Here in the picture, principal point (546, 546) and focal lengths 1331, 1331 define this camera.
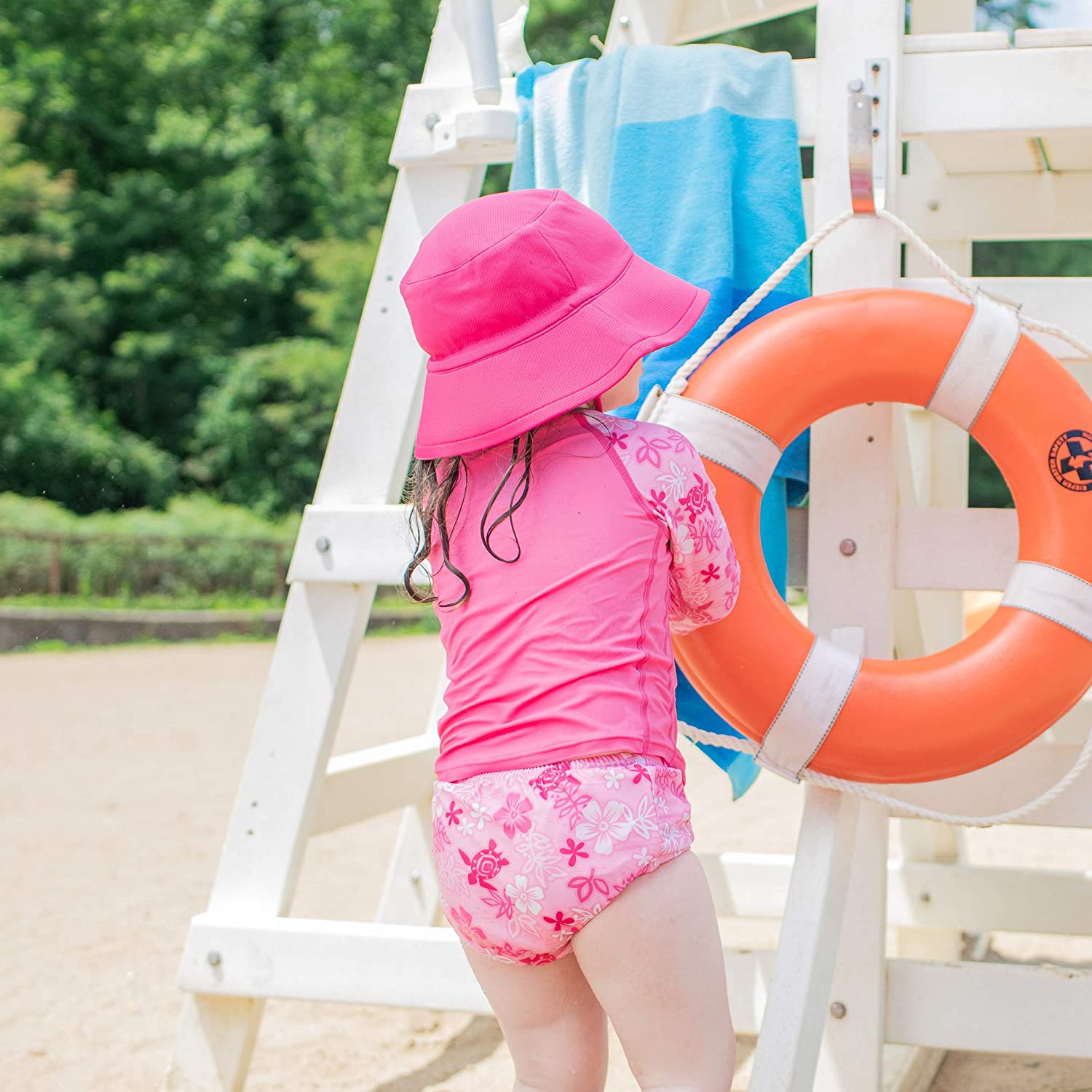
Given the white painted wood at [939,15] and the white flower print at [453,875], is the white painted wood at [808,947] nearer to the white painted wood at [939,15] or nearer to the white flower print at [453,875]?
the white flower print at [453,875]

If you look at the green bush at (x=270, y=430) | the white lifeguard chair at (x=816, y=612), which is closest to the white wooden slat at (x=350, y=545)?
the white lifeguard chair at (x=816, y=612)

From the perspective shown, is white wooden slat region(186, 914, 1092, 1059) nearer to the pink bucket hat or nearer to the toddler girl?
the toddler girl

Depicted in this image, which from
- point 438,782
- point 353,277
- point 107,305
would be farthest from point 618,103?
point 107,305

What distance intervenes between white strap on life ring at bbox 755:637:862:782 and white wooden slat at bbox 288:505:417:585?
555mm

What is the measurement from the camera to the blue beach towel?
5.23 ft

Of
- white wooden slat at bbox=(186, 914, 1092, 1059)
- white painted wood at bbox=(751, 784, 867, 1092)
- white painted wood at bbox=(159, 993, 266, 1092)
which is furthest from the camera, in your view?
white painted wood at bbox=(159, 993, 266, 1092)

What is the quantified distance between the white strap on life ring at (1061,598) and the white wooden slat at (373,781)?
Answer: 1.09 m

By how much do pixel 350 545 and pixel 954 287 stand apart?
0.82m

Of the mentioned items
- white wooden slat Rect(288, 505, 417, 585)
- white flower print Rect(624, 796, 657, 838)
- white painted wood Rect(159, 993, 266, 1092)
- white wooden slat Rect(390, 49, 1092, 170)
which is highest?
white wooden slat Rect(390, 49, 1092, 170)

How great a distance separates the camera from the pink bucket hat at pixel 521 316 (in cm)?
112

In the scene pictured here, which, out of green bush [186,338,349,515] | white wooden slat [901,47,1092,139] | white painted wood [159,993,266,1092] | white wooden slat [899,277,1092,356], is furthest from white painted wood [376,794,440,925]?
green bush [186,338,349,515]

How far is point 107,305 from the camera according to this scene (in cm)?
1250

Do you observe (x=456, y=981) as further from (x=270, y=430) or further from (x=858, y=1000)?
(x=270, y=430)

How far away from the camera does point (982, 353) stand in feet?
4.70
